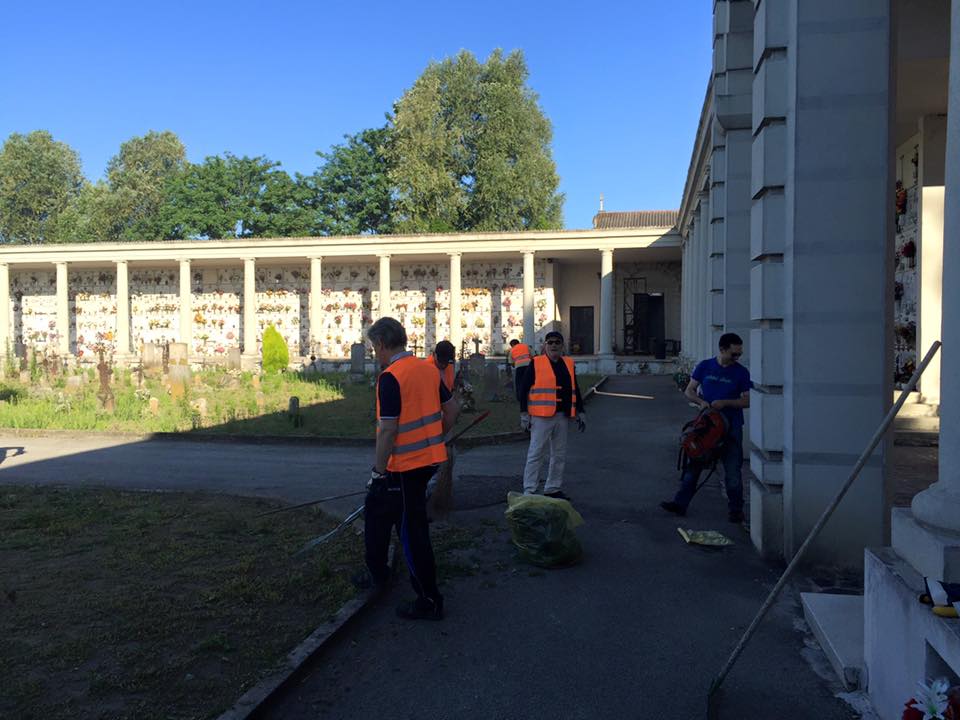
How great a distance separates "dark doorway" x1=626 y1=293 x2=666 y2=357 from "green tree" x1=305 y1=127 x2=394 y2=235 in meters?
20.3

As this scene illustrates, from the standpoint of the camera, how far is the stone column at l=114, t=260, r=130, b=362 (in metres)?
30.5

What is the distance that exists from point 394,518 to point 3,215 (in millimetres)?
63807

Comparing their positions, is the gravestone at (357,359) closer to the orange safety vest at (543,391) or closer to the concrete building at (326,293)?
the concrete building at (326,293)

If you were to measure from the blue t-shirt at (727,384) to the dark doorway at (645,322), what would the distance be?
82.1 ft

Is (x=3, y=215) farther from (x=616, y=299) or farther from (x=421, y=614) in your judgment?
(x=421, y=614)

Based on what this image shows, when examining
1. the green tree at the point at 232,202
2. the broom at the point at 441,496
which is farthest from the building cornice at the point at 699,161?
the green tree at the point at 232,202

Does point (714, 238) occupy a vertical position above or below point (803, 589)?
above

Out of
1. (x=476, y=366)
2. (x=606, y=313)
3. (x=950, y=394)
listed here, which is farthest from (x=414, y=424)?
(x=606, y=313)

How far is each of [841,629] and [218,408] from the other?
545 inches

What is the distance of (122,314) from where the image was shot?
1217 inches

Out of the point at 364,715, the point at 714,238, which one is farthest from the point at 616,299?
the point at 364,715

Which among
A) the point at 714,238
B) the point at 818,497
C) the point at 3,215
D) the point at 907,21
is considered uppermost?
the point at 3,215

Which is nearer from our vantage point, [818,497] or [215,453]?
[818,497]

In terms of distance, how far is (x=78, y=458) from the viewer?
11391mm
